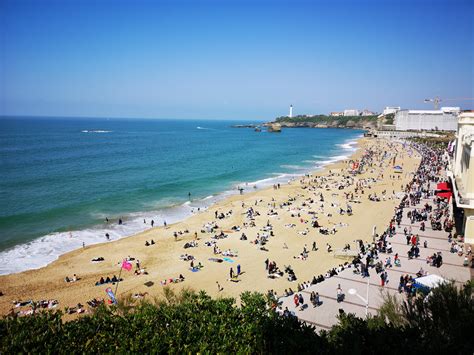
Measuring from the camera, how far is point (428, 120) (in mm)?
137250

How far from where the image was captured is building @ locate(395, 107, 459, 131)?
437ft

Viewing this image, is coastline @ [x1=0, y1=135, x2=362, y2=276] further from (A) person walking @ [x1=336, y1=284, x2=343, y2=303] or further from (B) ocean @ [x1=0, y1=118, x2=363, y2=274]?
(A) person walking @ [x1=336, y1=284, x2=343, y2=303]

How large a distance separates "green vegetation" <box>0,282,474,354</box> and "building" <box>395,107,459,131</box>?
146 m

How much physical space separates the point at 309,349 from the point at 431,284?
9.11m

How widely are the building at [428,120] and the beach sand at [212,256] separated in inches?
4586

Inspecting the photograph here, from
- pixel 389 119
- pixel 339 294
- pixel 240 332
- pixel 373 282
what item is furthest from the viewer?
pixel 389 119

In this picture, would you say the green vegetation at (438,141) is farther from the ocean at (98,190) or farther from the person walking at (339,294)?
the person walking at (339,294)

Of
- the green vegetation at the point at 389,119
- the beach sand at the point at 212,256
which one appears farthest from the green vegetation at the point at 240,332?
the green vegetation at the point at 389,119

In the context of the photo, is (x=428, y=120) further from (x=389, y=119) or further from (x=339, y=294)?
(x=339, y=294)

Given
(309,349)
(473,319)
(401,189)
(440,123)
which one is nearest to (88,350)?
(309,349)

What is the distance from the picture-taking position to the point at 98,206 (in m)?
35.6

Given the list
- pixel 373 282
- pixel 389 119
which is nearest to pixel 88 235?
pixel 373 282

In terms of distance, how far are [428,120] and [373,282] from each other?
142274 millimetres

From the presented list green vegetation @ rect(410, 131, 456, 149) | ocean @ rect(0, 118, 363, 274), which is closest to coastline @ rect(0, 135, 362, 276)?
ocean @ rect(0, 118, 363, 274)
